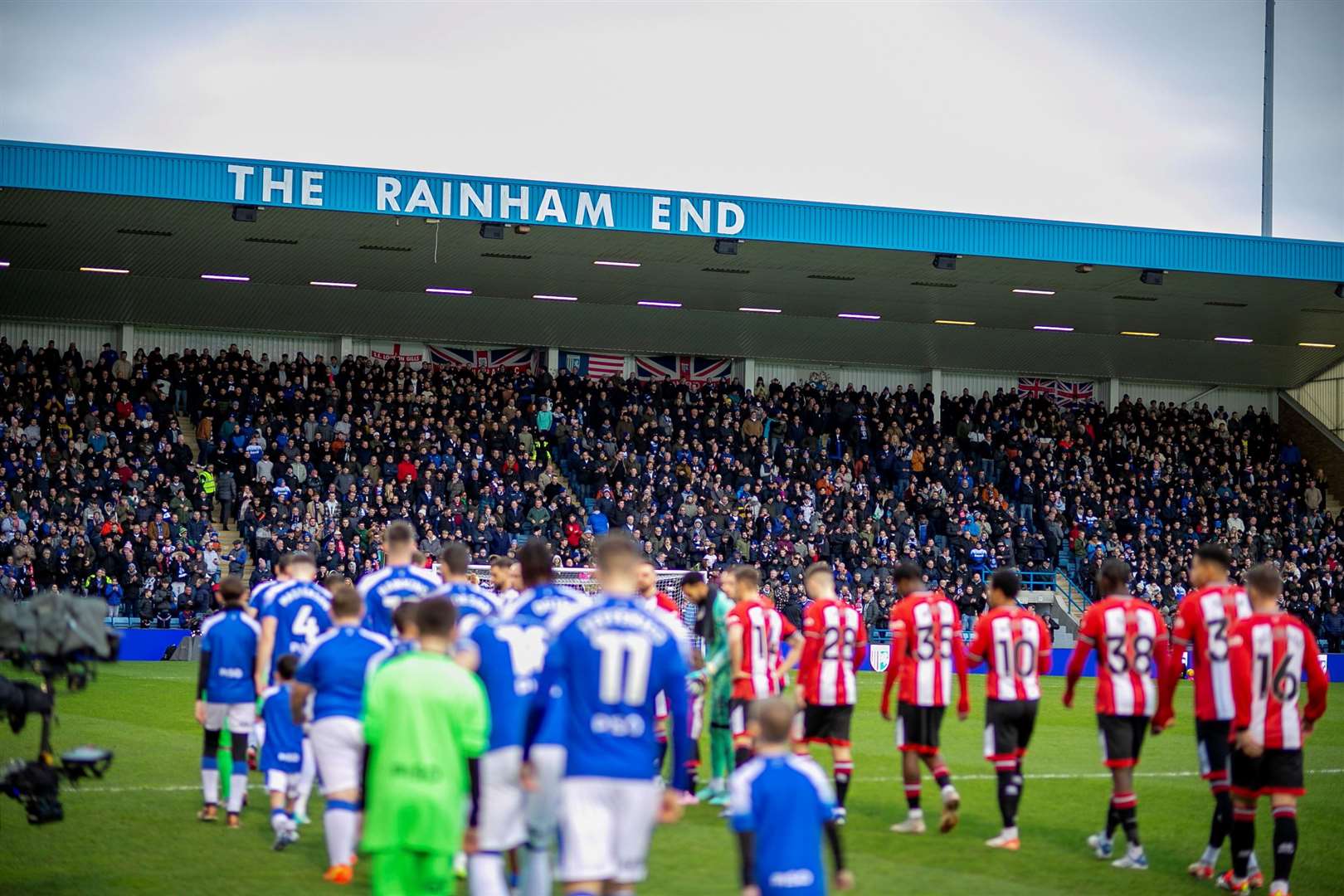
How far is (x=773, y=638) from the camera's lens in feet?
44.5

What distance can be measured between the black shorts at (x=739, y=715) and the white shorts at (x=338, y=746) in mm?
4370

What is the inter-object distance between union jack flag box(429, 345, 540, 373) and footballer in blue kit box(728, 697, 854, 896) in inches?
1459

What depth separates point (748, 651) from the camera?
13.5 meters

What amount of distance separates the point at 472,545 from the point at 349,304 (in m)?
10.3

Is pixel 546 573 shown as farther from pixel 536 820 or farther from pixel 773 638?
pixel 773 638

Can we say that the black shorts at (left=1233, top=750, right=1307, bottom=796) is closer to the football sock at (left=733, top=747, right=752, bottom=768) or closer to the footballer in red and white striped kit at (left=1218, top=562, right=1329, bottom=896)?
the footballer in red and white striped kit at (left=1218, top=562, right=1329, bottom=896)

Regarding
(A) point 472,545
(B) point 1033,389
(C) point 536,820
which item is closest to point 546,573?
(C) point 536,820

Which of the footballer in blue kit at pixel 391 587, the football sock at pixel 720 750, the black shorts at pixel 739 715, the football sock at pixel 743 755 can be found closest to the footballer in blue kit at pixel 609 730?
the footballer in blue kit at pixel 391 587

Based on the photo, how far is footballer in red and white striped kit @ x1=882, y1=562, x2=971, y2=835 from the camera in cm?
1259

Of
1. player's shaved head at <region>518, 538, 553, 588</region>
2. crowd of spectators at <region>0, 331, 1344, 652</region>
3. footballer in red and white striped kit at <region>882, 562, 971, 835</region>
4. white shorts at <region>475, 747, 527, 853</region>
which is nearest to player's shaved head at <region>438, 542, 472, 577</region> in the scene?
player's shaved head at <region>518, 538, 553, 588</region>

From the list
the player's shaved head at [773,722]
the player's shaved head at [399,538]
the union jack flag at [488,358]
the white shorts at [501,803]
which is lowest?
the white shorts at [501,803]

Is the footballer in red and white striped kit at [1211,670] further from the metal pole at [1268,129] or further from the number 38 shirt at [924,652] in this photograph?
the metal pole at [1268,129]

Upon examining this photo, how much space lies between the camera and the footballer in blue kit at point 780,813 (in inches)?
270

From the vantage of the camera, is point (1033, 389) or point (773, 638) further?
point (1033, 389)
